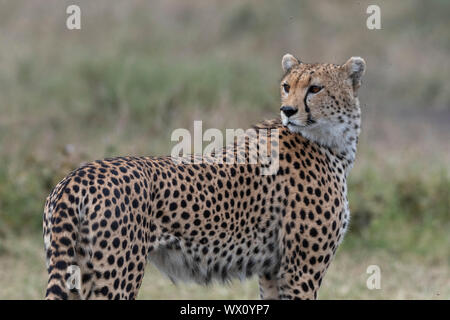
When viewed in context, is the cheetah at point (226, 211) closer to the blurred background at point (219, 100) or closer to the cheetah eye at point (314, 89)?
the cheetah eye at point (314, 89)

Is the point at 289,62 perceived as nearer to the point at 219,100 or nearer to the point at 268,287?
the point at 268,287

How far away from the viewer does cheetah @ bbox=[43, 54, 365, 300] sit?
3271 millimetres

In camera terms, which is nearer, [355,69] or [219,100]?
[355,69]

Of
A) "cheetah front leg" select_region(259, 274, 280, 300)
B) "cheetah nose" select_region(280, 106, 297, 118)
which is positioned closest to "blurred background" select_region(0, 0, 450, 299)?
"cheetah front leg" select_region(259, 274, 280, 300)

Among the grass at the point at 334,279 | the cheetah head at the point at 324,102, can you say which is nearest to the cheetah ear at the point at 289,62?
the cheetah head at the point at 324,102

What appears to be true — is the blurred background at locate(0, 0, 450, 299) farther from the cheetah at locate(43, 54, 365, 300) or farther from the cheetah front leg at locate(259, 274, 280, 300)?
the cheetah at locate(43, 54, 365, 300)

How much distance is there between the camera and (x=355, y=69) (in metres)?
4.21

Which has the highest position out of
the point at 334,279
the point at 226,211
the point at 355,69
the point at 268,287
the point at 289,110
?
the point at 355,69

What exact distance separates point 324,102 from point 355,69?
320 mm

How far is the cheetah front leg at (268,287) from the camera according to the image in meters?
4.14

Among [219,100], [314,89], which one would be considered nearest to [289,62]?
[314,89]
